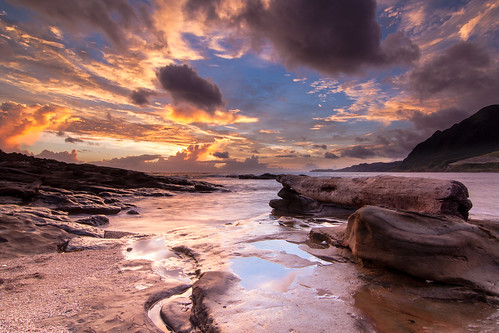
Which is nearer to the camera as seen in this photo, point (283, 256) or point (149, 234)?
point (283, 256)

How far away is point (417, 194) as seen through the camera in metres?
5.46

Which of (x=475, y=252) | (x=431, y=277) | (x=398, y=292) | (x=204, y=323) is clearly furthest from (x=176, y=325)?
(x=475, y=252)

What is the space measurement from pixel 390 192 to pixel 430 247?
11.2 feet

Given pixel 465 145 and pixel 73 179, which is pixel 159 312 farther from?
pixel 465 145

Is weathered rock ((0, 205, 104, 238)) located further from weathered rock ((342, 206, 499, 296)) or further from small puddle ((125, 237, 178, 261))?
weathered rock ((342, 206, 499, 296))

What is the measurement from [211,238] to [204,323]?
3.23 meters

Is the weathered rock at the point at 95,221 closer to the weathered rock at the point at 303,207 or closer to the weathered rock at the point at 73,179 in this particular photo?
the weathered rock at the point at 303,207

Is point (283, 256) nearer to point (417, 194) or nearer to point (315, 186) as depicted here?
point (417, 194)

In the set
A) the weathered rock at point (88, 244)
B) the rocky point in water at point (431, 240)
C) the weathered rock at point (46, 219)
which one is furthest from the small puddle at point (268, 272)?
the weathered rock at point (46, 219)

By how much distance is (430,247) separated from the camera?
10.1ft

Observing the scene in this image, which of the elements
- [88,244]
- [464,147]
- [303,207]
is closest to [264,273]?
[88,244]

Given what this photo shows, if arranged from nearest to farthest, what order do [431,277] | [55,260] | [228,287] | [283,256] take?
[228,287] → [431,277] → [55,260] → [283,256]

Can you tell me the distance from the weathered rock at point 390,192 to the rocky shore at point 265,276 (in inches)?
1.7

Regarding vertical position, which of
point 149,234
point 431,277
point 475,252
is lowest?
point 149,234
